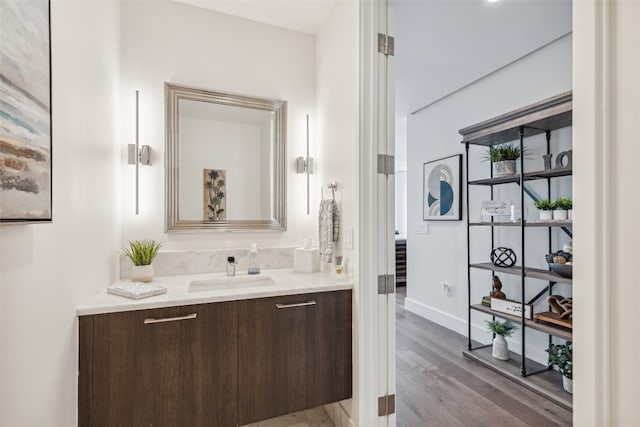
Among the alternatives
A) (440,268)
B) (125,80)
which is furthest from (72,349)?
(440,268)

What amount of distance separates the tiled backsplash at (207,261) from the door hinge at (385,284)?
0.78 m

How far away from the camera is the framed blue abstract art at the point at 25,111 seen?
2.32 ft

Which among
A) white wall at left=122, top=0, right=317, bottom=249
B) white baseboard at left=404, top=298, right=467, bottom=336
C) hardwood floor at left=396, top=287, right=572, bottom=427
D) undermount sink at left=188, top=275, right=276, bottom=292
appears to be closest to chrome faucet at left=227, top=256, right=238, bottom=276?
undermount sink at left=188, top=275, right=276, bottom=292

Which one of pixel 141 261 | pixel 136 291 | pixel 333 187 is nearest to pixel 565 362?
pixel 333 187

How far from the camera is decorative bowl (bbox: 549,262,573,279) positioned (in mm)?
2132

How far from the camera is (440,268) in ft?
11.8

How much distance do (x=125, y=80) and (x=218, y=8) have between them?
0.77m

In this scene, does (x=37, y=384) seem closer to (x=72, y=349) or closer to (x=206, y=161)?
(x=72, y=349)

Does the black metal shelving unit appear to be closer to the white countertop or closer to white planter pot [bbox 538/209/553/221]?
white planter pot [bbox 538/209/553/221]

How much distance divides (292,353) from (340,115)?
4.54 ft

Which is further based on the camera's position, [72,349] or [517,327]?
[517,327]

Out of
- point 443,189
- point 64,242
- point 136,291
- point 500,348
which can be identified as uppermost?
point 443,189

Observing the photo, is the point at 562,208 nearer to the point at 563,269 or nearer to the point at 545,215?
the point at 545,215

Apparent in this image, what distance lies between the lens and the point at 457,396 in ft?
7.13
